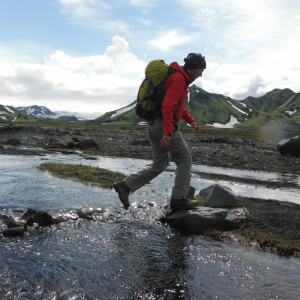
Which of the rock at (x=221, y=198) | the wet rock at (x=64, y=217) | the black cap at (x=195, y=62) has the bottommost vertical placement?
the wet rock at (x=64, y=217)

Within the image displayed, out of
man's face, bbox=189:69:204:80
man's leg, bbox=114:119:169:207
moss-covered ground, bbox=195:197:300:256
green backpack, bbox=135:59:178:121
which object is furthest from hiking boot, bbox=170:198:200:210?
man's face, bbox=189:69:204:80

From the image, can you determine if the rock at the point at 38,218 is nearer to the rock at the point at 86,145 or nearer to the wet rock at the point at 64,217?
the wet rock at the point at 64,217

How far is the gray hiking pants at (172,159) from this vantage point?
686 cm

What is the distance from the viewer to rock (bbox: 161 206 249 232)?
6840 millimetres

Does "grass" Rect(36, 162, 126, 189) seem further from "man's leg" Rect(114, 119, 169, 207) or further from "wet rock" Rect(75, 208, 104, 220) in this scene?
"man's leg" Rect(114, 119, 169, 207)

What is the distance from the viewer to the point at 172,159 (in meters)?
7.20

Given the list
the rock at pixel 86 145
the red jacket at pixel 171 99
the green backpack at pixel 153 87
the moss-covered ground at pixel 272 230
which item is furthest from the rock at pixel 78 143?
the red jacket at pixel 171 99

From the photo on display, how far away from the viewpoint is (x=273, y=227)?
691 cm

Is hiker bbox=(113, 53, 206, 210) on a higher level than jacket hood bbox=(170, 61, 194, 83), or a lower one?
lower

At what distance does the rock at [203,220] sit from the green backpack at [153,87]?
9.56 feet

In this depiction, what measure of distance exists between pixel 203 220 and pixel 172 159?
1.82 metres

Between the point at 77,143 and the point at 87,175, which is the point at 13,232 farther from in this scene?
the point at 77,143

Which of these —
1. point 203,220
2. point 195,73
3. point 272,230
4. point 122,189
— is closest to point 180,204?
point 203,220

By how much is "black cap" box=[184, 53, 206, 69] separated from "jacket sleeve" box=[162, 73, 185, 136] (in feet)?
1.78
